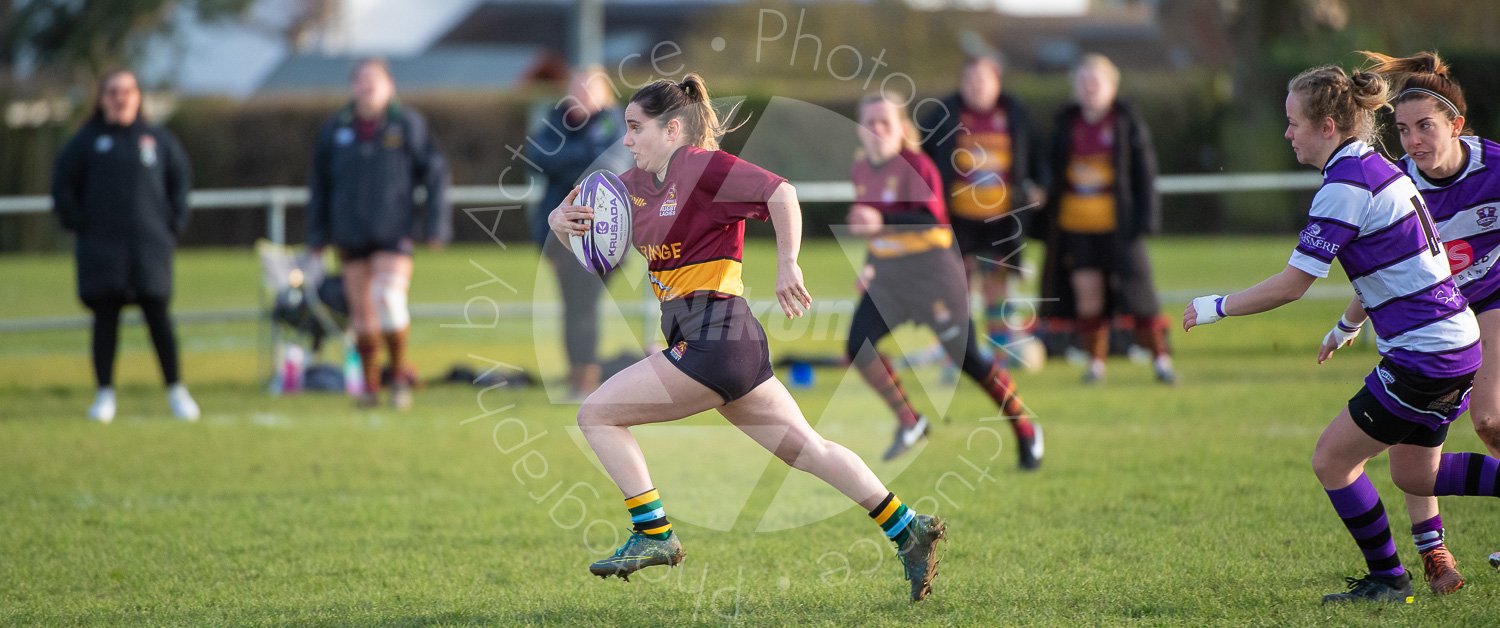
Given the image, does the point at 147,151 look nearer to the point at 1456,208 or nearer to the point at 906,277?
the point at 906,277

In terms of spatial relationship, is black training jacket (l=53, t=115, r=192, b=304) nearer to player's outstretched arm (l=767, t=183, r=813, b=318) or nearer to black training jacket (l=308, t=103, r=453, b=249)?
black training jacket (l=308, t=103, r=453, b=249)

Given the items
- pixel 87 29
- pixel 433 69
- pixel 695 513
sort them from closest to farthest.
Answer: pixel 695 513 < pixel 87 29 < pixel 433 69

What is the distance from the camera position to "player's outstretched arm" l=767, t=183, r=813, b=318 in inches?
152

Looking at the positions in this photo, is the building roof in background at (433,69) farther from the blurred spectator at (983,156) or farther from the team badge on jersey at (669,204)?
the team badge on jersey at (669,204)

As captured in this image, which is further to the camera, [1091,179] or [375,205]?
[1091,179]

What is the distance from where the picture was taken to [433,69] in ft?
174

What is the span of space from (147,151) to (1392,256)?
7.30m

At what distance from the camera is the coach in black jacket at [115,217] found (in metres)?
8.39

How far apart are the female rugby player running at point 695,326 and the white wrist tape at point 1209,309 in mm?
1001

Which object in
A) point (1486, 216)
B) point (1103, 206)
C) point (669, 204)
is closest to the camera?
point (669, 204)

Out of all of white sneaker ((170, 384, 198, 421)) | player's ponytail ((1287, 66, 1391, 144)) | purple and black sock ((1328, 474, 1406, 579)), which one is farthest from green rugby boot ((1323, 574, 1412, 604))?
white sneaker ((170, 384, 198, 421))

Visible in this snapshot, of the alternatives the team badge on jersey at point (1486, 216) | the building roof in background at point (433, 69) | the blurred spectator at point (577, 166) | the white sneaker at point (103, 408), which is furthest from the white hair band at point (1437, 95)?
the building roof in background at point (433, 69)

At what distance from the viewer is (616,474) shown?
4.09 meters

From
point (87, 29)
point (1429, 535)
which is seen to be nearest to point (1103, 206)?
point (1429, 535)
